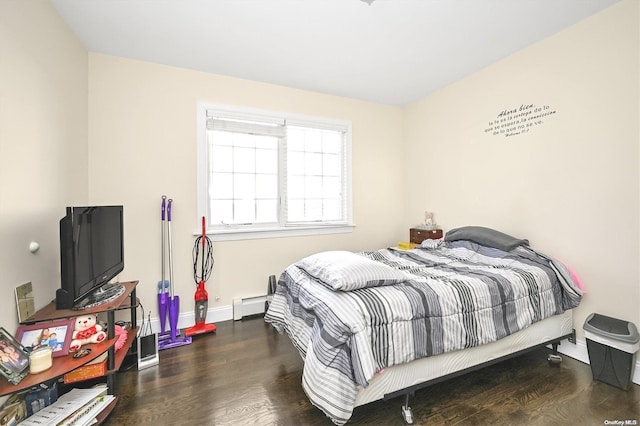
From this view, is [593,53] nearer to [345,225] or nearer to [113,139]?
[345,225]

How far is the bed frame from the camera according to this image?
153 centimetres

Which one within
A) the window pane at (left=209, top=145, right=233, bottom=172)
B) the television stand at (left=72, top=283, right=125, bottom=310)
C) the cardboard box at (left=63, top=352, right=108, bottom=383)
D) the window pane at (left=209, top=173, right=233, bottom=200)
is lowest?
the cardboard box at (left=63, top=352, right=108, bottom=383)

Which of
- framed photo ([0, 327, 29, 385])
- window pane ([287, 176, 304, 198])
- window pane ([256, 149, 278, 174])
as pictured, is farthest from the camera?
window pane ([287, 176, 304, 198])

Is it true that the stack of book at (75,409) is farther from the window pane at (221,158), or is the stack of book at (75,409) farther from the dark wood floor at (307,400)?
the window pane at (221,158)

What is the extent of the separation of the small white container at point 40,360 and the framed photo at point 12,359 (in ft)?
0.06

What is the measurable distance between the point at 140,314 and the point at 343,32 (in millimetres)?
3061

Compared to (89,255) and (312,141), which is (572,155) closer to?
(312,141)

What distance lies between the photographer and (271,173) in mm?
3252

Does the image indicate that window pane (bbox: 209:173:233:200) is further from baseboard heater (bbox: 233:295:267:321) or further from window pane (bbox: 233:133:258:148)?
baseboard heater (bbox: 233:295:267:321)

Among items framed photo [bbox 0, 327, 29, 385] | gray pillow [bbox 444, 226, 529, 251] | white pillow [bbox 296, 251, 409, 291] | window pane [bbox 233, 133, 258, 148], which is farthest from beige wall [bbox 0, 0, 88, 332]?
gray pillow [bbox 444, 226, 529, 251]

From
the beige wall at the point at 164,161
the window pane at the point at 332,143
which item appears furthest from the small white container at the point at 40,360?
the window pane at the point at 332,143

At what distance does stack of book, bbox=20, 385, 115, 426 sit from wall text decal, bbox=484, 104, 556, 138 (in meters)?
3.65

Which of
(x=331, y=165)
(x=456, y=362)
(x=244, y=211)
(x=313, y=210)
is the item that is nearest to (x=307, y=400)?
(x=456, y=362)

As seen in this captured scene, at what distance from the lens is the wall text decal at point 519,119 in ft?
7.91
